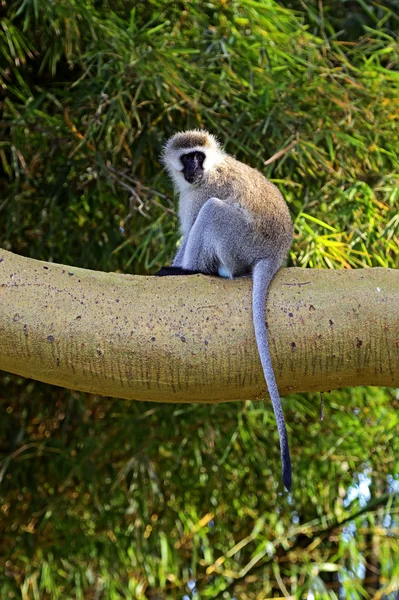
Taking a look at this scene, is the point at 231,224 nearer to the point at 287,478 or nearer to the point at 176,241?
the point at 176,241

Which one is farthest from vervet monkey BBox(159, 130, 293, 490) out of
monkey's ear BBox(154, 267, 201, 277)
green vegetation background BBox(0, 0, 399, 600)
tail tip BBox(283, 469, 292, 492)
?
tail tip BBox(283, 469, 292, 492)

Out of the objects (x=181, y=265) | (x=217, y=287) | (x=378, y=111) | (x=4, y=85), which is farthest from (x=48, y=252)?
(x=217, y=287)

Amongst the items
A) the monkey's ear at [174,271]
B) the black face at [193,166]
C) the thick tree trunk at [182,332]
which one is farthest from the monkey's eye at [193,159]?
the thick tree trunk at [182,332]

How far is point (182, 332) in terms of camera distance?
217cm

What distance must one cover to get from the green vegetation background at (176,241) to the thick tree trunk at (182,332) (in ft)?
3.69

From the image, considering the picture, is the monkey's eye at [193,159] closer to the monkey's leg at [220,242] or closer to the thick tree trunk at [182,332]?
the monkey's leg at [220,242]

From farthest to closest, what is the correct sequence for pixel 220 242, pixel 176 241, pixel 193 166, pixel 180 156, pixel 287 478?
pixel 176 241 → pixel 180 156 → pixel 193 166 → pixel 220 242 → pixel 287 478

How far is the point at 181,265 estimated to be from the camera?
294 centimetres

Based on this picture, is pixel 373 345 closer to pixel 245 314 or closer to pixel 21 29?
pixel 245 314

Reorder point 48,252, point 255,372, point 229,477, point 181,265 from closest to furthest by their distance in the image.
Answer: point 255,372
point 181,265
point 48,252
point 229,477

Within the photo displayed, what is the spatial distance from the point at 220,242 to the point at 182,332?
674mm

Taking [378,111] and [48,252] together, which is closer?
[378,111]

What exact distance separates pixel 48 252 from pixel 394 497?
6.23ft

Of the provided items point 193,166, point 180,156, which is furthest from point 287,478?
point 180,156
